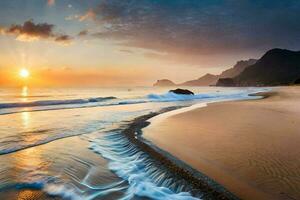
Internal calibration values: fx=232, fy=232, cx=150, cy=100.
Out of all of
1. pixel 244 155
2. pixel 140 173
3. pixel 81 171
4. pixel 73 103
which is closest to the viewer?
pixel 140 173

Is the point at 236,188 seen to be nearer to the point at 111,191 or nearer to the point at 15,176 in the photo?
the point at 111,191

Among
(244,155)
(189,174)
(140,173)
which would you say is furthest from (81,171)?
(244,155)

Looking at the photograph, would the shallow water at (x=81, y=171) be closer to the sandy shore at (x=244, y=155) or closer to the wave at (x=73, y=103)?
the sandy shore at (x=244, y=155)

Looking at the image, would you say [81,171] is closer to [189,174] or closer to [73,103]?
[189,174]

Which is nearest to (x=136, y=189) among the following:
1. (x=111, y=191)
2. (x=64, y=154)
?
(x=111, y=191)

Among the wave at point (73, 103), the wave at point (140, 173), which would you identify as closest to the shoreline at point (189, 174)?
the wave at point (140, 173)

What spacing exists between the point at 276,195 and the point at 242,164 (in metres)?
1.62

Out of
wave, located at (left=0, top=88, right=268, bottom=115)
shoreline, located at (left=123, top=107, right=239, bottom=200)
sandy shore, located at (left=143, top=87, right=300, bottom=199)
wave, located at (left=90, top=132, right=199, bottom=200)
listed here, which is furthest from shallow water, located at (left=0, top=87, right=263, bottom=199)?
wave, located at (left=0, top=88, right=268, bottom=115)

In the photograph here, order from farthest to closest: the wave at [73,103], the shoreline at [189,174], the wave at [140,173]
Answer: the wave at [73,103], the wave at [140,173], the shoreline at [189,174]

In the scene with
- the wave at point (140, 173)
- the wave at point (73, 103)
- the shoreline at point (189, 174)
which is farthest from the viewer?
the wave at point (73, 103)

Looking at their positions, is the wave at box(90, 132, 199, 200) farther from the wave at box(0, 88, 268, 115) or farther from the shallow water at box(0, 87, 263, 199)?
the wave at box(0, 88, 268, 115)

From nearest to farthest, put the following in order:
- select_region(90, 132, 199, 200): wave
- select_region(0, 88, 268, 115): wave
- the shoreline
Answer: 1. the shoreline
2. select_region(90, 132, 199, 200): wave
3. select_region(0, 88, 268, 115): wave

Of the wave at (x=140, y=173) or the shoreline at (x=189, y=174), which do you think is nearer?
the shoreline at (x=189, y=174)

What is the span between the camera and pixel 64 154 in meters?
7.15
